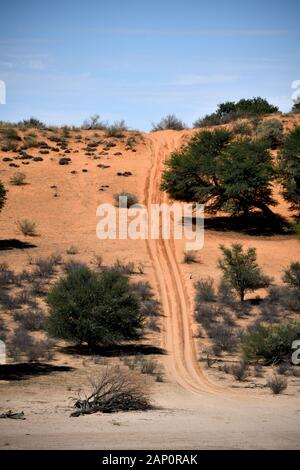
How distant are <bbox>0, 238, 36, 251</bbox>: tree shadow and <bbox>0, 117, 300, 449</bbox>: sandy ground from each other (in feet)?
1.84

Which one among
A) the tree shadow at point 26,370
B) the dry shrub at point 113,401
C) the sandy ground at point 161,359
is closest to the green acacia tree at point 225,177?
the sandy ground at point 161,359

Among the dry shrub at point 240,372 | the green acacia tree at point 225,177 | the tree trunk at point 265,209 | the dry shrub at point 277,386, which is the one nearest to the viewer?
the dry shrub at point 277,386

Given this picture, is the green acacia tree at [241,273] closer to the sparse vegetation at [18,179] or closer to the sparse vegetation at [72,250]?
the sparse vegetation at [72,250]

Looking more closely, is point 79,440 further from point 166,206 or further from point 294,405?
point 166,206

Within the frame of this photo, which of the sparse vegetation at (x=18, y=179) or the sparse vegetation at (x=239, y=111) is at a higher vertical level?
the sparse vegetation at (x=239, y=111)

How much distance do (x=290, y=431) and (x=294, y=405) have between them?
3.27 m

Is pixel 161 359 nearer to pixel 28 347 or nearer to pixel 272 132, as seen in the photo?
pixel 28 347

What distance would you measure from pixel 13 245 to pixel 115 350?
1283cm

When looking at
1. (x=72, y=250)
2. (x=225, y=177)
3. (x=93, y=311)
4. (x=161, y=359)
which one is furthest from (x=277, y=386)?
(x=225, y=177)

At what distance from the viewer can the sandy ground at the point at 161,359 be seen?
32.9ft

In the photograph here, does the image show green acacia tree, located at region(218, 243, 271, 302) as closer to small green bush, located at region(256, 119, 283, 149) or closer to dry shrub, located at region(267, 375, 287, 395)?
dry shrub, located at region(267, 375, 287, 395)

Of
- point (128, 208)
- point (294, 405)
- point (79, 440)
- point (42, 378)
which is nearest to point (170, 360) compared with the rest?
point (42, 378)

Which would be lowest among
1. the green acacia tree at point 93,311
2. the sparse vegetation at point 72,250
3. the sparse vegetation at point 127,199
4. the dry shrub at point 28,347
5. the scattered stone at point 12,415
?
the dry shrub at point 28,347

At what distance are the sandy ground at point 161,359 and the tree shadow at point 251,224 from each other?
1.11 meters
